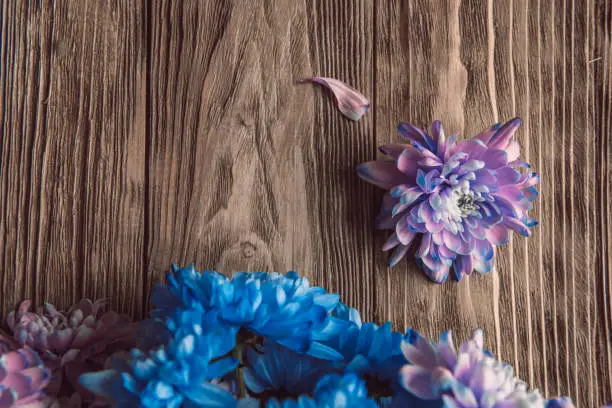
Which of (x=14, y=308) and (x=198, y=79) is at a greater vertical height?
(x=198, y=79)

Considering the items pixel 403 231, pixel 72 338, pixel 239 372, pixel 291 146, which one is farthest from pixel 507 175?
pixel 72 338

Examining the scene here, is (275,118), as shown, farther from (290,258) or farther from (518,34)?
(518,34)

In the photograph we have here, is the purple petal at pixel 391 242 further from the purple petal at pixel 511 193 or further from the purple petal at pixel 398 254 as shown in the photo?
the purple petal at pixel 511 193

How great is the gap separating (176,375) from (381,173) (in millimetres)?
327

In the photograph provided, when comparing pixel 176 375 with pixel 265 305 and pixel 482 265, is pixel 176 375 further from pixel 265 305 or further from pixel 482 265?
pixel 482 265

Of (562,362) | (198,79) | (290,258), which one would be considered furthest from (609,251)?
(198,79)

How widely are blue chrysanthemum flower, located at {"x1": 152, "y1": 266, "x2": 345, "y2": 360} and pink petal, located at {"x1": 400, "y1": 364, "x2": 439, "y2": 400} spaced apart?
0.29 feet

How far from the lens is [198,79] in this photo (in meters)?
0.65

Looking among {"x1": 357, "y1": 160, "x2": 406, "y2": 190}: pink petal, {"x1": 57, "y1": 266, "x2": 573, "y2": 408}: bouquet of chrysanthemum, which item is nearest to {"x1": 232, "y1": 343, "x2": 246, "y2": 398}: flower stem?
{"x1": 57, "y1": 266, "x2": 573, "y2": 408}: bouquet of chrysanthemum

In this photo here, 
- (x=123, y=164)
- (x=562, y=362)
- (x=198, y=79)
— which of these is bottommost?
(x=562, y=362)

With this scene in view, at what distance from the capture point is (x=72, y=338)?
568 millimetres

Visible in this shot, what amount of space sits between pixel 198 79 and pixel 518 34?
0.41 m

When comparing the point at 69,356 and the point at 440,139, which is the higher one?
the point at 440,139

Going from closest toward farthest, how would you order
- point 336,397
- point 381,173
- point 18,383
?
1. point 336,397
2. point 18,383
3. point 381,173
